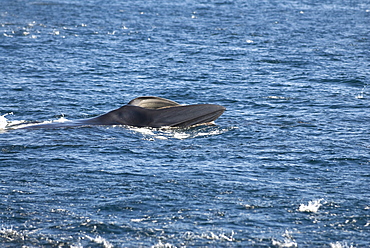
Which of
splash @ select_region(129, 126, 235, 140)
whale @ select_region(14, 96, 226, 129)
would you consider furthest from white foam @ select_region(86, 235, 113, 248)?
whale @ select_region(14, 96, 226, 129)

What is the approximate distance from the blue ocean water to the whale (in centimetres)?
34

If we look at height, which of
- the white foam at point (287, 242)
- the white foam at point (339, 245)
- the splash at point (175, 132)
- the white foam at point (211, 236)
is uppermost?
the white foam at point (339, 245)

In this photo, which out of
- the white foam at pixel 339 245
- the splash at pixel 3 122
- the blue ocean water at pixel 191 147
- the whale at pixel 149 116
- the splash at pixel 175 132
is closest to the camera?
the white foam at pixel 339 245

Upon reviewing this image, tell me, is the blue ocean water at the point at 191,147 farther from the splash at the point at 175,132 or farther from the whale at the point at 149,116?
the whale at the point at 149,116

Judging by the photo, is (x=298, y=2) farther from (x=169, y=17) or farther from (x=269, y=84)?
(x=269, y=84)

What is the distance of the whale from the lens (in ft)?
66.3

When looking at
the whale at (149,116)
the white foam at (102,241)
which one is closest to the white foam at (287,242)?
the white foam at (102,241)

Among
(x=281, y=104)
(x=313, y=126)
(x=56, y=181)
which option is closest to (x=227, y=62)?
(x=281, y=104)

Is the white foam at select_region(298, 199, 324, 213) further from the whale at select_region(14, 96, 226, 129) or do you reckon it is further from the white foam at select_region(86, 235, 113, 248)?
the whale at select_region(14, 96, 226, 129)

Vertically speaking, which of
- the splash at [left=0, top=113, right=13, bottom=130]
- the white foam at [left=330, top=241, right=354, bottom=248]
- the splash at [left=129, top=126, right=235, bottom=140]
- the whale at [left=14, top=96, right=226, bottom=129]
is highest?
the whale at [left=14, top=96, right=226, bottom=129]

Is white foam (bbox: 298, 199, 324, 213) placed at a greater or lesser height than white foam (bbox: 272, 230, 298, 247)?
greater

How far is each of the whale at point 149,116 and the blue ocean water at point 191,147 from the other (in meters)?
0.34

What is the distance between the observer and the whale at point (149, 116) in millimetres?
20219

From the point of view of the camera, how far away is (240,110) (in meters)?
24.3
